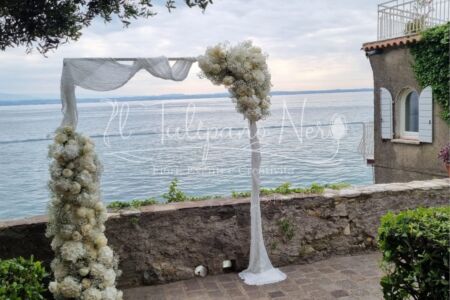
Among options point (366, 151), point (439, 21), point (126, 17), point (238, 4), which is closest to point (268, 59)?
point (238, 4)

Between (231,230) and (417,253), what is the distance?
7.17 feet

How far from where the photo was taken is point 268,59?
420 cm

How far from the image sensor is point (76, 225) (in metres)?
3.24

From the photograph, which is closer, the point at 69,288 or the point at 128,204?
the point at 69,288

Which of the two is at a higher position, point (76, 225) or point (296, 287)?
point (76, 225)

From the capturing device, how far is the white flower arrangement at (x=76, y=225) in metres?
3.16

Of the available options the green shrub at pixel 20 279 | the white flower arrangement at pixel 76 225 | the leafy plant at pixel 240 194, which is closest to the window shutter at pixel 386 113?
the leafy plant at pixel 240 194

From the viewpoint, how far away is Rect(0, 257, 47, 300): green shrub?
7.74 feet

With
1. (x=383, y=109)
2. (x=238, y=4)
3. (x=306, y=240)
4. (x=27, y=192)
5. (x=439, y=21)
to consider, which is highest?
(x=439, y=21)

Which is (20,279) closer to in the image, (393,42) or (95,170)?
(95,170)

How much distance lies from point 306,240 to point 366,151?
8397 millimetres

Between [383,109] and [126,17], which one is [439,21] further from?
[126,17]

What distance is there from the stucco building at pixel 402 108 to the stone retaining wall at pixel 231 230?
4.91 m

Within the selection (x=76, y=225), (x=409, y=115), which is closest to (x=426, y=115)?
(x=409, y=115)
